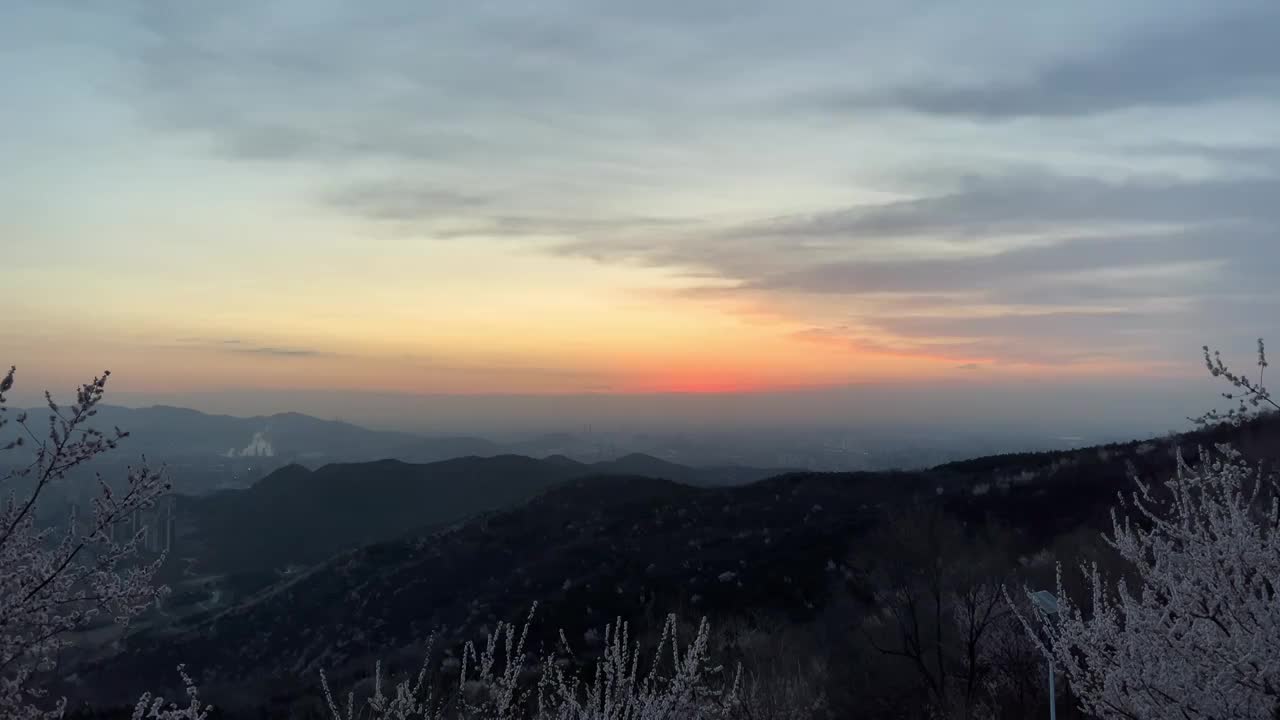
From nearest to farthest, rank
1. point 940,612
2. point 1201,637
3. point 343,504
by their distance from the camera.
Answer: point 1201,637 < point 940,612 < point 343,504

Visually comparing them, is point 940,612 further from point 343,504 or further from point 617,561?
point 343,504

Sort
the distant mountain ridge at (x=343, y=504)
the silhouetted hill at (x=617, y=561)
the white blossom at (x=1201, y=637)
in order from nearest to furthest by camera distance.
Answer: the white blossom at (x=1201, y=637) < the silhouetted hill at (x=617, y=561) < the distant mountain ridge at (x=343, y=504)

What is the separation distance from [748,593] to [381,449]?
169m

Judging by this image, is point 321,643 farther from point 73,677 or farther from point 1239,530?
point 1239,530

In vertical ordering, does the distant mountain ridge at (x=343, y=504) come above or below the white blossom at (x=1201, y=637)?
below

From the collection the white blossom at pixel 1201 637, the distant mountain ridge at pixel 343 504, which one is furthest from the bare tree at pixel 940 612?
the distant mountain ridge at pixel 343 504

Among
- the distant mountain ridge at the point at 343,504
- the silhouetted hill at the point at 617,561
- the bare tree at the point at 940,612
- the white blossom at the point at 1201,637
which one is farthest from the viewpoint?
the distant mountain ridge at the point at 343,504

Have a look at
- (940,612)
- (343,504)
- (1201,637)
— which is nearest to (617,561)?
(940,612)

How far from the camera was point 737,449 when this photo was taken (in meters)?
145

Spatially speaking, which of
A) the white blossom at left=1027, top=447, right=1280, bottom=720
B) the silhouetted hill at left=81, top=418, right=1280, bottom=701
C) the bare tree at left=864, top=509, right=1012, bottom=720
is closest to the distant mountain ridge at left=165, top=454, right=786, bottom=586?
the silhouetted hill at left=81, top=418, right=1280, bottom=701

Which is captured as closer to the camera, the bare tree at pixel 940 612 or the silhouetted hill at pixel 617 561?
the bare tree at pixel 940 612

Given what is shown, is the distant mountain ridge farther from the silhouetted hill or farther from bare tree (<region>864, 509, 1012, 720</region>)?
bare tree (<region>864, 509, 1012, 720</region>)

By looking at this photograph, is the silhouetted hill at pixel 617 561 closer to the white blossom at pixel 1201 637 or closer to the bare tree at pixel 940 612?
the bare tree at pixel 940 612

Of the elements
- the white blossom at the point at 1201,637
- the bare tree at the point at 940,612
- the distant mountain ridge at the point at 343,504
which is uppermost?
the white blossom at the point at 1201,637
